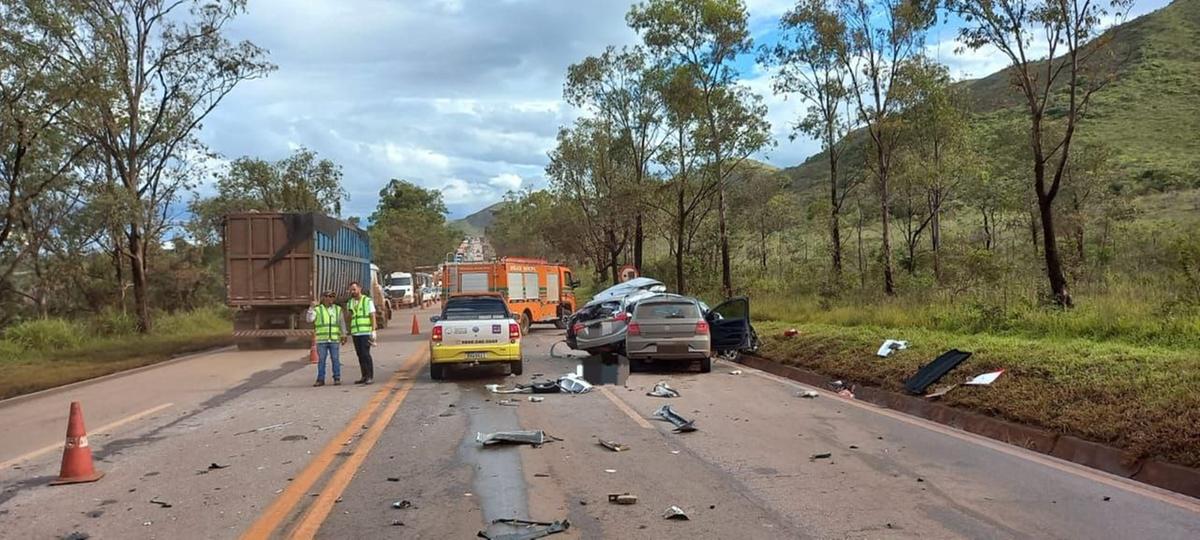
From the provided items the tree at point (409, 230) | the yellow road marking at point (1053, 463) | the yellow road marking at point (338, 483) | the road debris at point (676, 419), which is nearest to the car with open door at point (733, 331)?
the yellow road marking at point (1053, 463)

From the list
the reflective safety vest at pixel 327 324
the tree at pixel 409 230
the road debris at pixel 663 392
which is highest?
the tree at pixel 409 230

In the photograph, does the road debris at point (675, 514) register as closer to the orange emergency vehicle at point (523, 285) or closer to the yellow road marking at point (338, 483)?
the yellow road marking at point (338, 483)

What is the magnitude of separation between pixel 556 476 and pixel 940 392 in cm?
602

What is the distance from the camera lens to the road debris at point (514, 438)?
8.67 metres

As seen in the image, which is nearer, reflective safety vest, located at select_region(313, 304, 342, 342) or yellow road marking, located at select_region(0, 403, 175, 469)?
yellow road marking, located at select_region(0, 403, 175, 469)

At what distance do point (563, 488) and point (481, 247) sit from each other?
8764 cm

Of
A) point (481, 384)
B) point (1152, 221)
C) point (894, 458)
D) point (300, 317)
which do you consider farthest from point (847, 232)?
point (894, 458)

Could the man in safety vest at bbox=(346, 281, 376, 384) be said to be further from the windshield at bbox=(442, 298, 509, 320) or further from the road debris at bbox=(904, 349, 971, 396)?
the road debris at bbox=(904, 349, 971, 396)

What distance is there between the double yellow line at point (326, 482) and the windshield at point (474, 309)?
351cm

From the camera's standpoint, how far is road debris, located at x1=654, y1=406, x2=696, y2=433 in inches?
373

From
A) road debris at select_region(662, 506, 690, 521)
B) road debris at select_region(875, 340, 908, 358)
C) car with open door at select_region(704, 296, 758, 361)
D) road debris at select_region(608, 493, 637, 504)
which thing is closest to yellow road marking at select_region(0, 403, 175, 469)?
road debris at select_region(608, 493, 637, 504)

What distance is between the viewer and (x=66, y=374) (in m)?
17.4

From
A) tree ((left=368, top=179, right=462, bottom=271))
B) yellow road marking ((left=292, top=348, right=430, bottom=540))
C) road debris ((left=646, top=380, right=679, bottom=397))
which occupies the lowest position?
road debris ((left=646, top=380, right=679, bottom=397))

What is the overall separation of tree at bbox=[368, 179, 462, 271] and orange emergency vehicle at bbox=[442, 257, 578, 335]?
49466mm
